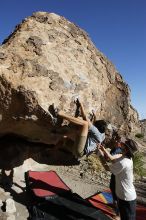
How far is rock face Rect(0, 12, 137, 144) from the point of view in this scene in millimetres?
5559

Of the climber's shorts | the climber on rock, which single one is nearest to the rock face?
the climber on rock

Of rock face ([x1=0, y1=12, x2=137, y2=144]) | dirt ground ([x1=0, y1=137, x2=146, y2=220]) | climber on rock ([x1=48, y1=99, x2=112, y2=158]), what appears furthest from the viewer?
dirt ground ([x1=0, y1=137, x2=146, y2=220])

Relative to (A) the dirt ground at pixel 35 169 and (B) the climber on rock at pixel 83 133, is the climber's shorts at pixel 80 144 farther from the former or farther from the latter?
(A) the dirt ground at pixel 35 169

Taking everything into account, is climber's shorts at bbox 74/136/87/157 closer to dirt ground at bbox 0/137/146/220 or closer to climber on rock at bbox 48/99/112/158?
climber on rock at bbox 48/99/112/158

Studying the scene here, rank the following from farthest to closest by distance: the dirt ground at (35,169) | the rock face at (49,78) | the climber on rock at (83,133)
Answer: the dirt ground at (35,169) < the rock face at (49,78) < the climber on rock at (83,133)

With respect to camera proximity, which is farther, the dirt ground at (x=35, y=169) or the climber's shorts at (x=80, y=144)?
the dirt ground at (x=35, y=169)

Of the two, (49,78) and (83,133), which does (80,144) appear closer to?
(83,133)

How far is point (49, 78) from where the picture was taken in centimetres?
565

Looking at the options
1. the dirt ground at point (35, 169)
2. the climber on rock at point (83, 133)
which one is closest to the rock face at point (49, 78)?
the climber on rock at point (83, 133)

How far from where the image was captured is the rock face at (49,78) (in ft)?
18.2

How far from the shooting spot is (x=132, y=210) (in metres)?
5.07

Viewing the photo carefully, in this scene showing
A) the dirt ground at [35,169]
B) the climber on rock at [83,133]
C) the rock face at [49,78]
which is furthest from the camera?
the dirt ground at [35,169]

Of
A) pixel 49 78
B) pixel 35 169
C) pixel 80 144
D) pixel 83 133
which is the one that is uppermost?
pixel 49 78

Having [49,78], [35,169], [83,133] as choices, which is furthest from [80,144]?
[35,169]
